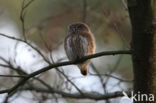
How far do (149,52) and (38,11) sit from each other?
800cm

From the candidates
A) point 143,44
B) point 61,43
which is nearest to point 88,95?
point 61,43

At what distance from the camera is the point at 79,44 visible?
375 cm

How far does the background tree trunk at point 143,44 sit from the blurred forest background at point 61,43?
1091mm

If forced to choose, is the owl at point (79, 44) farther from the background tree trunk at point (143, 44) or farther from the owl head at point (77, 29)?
the background tree trunk at point (143, 44)

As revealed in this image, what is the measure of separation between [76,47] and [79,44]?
56 millimetres

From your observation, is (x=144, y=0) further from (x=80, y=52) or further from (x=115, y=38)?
(x=115, y=38)

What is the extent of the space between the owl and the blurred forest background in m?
0.24

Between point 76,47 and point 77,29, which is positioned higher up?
point 77,29

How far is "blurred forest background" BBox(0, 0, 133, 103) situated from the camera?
185 inches

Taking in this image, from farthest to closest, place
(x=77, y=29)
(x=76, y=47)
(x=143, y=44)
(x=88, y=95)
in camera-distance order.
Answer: (x=88, y=95), (x=77, y=29), (x=76, y=47), (x=143, y=44)

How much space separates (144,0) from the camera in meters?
2.39

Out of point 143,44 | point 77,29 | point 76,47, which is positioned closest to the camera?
point 143,44

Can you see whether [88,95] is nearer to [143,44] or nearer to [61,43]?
[61,43]

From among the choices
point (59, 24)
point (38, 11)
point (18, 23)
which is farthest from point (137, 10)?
point (18, 23)
